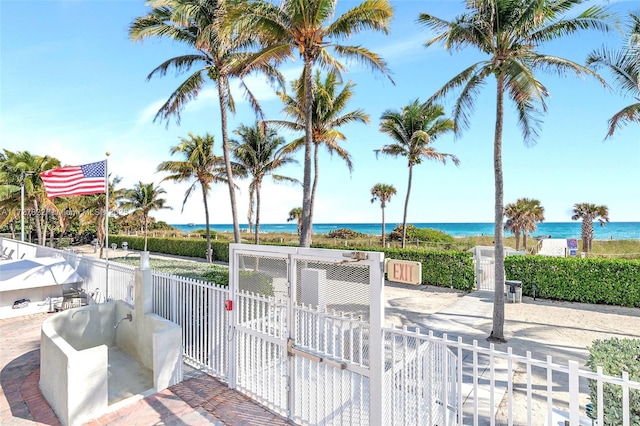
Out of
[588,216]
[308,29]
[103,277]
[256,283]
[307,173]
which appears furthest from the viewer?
[588,216]

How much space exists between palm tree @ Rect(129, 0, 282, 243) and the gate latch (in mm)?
9027

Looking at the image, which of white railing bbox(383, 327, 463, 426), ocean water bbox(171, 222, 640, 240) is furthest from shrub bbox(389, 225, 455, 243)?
ocean water bbox(171, 222, 640, 240)

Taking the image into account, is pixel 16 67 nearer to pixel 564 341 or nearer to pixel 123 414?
pixel 123 414

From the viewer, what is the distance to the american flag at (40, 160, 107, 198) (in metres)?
8.28

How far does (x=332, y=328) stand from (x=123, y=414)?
10.6ft

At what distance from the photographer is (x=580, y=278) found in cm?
1109

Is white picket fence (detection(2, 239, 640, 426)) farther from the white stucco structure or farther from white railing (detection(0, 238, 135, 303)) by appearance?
the white stucco structure

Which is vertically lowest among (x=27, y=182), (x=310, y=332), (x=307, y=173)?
(x=310, y=332)

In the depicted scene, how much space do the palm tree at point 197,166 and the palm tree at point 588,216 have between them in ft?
104

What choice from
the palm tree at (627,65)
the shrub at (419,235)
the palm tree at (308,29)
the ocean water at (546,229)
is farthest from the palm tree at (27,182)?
the ocean water at (546,229)

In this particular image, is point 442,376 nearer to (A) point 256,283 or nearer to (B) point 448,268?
(A) point 256,283

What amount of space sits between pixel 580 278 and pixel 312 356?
11782 millimetres

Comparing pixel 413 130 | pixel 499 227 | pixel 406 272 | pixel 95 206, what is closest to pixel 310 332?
pixel 406 272

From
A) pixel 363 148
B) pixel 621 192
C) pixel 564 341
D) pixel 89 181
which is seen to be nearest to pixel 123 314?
pixel 89 181
